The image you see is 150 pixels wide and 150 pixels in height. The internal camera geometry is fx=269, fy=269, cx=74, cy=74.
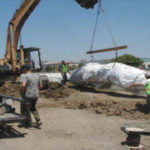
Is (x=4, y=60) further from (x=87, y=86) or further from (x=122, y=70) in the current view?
(x=122, y=70)

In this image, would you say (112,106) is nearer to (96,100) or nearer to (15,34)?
(96,100)

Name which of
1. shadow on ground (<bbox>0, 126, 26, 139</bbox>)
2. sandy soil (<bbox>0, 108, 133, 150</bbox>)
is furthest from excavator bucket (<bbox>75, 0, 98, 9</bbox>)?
shadow on ground (<bbox>0, 126, 26, 139</bbox>)

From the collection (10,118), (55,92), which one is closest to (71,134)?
(10,118)

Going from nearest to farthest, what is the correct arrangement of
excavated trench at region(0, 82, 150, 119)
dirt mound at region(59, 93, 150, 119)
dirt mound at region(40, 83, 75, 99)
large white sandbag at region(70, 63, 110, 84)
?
dirt mound at region(59, 93, 150, 119)
excavated trench at region(0, 82, 150, 119)
dirt mound at region(40, 83, 75, 99)
large white sandbag at region(70, 63, 110, 84)

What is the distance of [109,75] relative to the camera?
11.8 metres

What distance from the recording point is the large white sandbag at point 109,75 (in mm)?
11141

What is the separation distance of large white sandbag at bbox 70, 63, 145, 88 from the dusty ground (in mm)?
713

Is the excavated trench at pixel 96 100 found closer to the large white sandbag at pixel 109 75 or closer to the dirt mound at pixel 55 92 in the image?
the dirt mound at pixel 55 92

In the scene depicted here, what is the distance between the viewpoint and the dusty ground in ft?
18.6

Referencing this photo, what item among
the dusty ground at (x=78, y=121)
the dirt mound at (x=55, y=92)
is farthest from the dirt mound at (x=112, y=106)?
the dirt mound at (x=55, y=92)

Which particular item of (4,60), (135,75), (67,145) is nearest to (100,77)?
(135,75)

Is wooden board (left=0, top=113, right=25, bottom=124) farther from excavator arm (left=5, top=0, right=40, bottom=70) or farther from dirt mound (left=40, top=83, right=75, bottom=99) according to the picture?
excavator arm (left=5, top=0, right=40, bottom=70)

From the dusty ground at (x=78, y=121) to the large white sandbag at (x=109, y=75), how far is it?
0.71 meters

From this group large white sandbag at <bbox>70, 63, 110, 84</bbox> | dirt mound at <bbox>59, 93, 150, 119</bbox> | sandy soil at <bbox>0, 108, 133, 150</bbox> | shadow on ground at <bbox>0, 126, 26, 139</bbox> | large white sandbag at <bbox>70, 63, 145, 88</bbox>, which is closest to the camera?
sandy soil at <bbox>0, 108, 133, 150</bbox>
